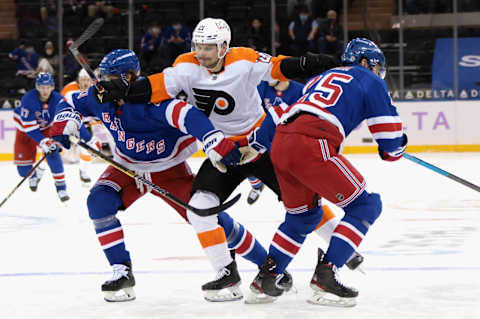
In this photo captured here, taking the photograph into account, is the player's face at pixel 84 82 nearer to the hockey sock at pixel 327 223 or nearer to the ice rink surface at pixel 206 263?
the ice rink surface at pixel 206 263

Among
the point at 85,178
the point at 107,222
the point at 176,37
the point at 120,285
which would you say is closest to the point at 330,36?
the point at 176,37

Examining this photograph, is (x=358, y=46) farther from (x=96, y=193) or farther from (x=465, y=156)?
(x=465, y=156)

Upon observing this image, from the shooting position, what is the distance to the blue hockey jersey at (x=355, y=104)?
2.81 meters

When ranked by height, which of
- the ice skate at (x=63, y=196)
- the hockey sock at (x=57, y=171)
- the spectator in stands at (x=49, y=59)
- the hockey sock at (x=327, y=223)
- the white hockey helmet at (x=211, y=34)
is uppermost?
the white hockey helmet at (x=211, y=34)

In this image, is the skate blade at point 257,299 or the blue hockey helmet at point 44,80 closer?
the skate blade at point 257,299

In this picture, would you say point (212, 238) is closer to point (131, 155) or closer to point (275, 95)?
point (131, 155)

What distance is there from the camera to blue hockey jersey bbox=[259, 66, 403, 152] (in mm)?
2811

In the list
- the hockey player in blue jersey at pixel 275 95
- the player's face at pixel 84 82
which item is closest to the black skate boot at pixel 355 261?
the hockey player in blue jersey at pixel 275 95

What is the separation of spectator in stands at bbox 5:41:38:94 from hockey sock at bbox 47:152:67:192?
14.4 ft

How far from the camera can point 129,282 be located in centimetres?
303

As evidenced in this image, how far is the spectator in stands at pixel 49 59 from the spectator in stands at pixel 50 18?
156 mm

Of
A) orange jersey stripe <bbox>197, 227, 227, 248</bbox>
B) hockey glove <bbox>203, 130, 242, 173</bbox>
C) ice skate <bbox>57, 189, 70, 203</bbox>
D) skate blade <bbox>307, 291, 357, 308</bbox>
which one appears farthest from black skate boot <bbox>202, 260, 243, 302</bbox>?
ice skate <bbox>57, 189, 70, 203</bbox>

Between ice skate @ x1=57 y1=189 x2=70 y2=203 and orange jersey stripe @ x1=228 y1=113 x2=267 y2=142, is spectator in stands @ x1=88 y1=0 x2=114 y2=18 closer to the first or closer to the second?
ice skate @ x1=57 y1=189 x2=70 y2=203

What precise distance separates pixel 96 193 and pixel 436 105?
24.4ft
